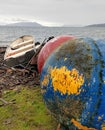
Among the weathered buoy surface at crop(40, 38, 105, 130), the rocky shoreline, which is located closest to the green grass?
the rocky shoreline

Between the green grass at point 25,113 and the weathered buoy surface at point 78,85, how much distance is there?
1159mm

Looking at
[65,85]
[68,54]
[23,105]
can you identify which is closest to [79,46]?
[68,54]

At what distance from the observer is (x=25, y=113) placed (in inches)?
314

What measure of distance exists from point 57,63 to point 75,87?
616 mm

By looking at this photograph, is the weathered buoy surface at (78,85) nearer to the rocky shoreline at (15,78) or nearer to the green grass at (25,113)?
the green grass at (25,113)

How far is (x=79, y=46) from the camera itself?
620 centimetres

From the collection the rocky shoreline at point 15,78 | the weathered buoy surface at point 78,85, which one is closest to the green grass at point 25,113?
the rocky shoreline at point 15,78

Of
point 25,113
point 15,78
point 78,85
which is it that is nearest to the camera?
point 78,85

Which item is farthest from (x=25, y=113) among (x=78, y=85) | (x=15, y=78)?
(x=15, y=78)

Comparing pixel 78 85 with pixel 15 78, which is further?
pixel 15 78

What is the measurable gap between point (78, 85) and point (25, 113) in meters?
2.59

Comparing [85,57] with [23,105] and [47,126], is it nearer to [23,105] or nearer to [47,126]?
[47,126]

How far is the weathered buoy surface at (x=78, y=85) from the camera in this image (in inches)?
224

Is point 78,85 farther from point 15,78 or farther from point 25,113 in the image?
point 15,78
